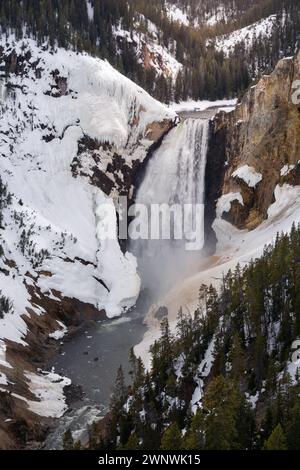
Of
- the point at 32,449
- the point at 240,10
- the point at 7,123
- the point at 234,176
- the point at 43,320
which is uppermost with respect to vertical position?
the point at 240,10

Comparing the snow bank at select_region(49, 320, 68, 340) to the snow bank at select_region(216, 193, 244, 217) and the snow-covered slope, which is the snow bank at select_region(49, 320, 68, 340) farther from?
the snow bank at select_region(216, 193, 244, 217)

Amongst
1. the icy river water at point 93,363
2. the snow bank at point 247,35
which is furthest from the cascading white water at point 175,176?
the snow bank at point 247,35

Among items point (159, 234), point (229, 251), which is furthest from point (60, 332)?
point (159, 234)

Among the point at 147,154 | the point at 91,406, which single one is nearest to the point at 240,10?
the point at 147,154

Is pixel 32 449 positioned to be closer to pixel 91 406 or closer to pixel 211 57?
pixel 91 406

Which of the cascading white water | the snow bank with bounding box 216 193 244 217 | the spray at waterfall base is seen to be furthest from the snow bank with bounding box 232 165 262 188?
the spray at waterfall base

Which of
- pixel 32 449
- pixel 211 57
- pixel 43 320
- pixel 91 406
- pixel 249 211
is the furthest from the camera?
pixel 211 57

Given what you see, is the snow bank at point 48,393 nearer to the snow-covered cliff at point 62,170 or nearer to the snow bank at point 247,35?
the snow-covered cliff at point 62,170

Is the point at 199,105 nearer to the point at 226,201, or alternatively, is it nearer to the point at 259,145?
the point at 226,201
